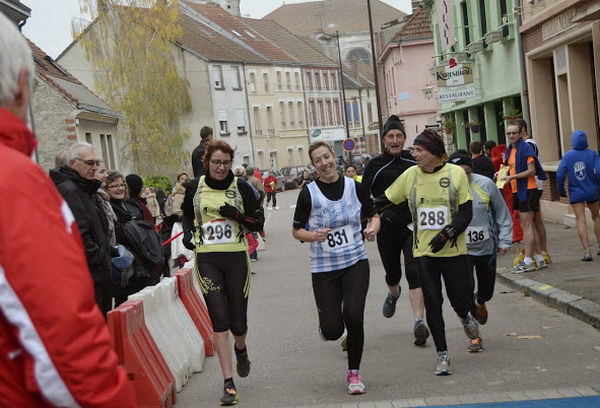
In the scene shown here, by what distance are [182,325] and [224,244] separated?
1392 mm

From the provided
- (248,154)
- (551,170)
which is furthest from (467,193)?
(248,154)

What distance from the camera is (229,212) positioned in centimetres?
798

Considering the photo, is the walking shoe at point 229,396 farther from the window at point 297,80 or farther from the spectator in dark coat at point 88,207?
the window at point 297,80

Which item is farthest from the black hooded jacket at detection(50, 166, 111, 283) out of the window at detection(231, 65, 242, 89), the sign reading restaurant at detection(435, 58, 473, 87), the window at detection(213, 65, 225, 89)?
the window at detection(231, 65, 242, 89)

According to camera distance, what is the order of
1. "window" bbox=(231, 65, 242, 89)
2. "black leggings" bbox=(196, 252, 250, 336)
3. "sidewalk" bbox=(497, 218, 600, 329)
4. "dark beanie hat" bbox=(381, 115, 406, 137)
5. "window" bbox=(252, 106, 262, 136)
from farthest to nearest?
"window" bbox=(252, 106, 262, 136), "window" bbox=(231, 65, 242, 89), "sidewalk" bbox=(497, 218, 600, 329), "dark beanie hat" bbox=(381, 115, 406, 137), "black leggings" bbox=(196, 252, 250, 336)

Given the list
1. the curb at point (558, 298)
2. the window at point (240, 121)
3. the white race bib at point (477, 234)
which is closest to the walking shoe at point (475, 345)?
the white race bib at point (477, 234)

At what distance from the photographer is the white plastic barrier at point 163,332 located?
7.96m

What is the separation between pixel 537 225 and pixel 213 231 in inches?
287

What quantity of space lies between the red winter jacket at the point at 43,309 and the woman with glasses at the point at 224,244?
5.48 metres

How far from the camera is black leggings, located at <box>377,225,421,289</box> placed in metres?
9.51

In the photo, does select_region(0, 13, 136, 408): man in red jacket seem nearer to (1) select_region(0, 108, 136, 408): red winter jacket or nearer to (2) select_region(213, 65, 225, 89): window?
(1) select_region(0, 108, 136, 408): red winter jacket

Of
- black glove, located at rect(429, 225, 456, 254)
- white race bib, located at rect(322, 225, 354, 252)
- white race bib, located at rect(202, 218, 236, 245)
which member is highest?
white race bib, located at rect(202, 218, 236, 245)

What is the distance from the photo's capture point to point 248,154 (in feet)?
267

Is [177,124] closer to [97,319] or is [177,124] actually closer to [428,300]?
[428,300]
